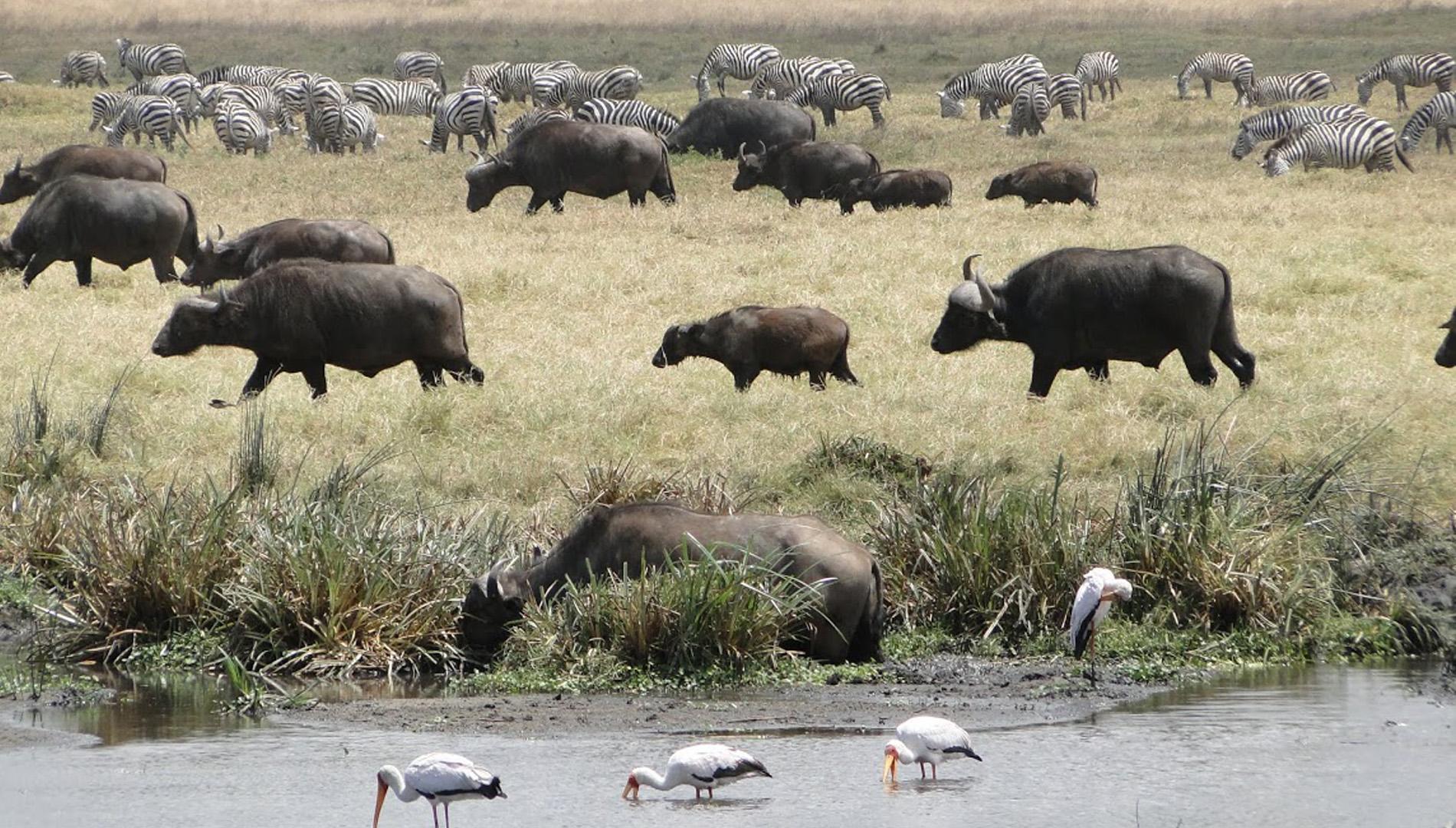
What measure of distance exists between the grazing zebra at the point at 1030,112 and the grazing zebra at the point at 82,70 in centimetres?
2194

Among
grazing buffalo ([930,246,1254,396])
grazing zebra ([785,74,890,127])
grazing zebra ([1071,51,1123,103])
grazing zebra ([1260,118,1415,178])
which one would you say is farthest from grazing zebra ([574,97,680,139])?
grazing buffalo ([930,246,1254,396])

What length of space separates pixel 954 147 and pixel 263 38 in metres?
29.4

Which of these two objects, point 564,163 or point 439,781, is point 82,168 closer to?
point 564,163

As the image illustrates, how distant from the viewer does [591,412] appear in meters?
11.8

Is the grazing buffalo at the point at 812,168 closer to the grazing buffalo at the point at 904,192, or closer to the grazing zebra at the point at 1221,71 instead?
the grazing buffalo at the point at 904,192

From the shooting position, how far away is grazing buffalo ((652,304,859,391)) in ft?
42.5

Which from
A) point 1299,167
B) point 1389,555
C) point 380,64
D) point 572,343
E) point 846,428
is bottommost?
point 1389,555

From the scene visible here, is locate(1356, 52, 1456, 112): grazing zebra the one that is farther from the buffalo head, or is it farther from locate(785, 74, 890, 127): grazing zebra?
the buffalo head

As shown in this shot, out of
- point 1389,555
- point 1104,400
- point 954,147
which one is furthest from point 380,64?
point 1389,555

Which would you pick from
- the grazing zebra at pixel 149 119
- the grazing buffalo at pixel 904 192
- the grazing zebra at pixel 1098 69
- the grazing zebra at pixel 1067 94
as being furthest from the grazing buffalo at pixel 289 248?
the grazing zebra at pixel 1098 69

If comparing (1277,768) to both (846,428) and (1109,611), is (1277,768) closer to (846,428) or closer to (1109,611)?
(1109,611)

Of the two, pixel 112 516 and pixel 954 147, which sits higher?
pixel 954 147

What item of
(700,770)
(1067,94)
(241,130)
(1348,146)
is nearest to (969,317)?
(700,770)

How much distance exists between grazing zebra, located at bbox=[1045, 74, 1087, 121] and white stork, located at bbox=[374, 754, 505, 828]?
31962 millimetres
